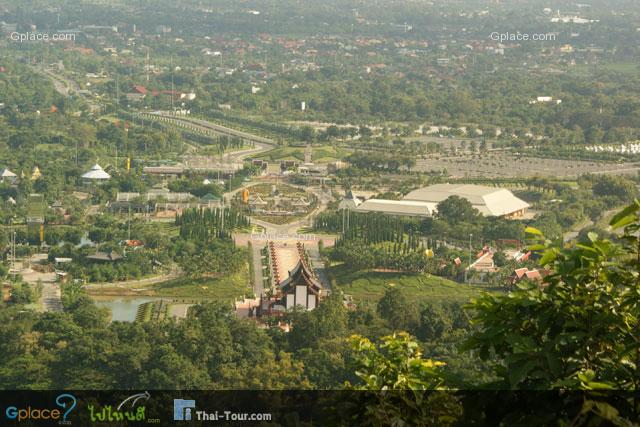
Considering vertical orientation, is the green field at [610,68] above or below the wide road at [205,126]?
below

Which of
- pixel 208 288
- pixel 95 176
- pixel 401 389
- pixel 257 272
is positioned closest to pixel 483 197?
pixel 257 272

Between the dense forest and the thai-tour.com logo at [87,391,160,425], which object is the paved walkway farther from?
the thai-tour.com logo at [87,391,160,425]

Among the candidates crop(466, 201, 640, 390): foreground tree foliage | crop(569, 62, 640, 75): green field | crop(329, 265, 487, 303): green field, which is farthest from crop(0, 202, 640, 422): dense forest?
crop(569, 62, 640, 75): green field

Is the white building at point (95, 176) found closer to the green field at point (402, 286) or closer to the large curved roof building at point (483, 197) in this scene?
the large curved roof building at point (483, 197)

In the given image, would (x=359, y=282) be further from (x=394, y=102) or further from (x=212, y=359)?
(x=394, y=102)

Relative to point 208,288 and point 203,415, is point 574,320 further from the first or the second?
point 208,288

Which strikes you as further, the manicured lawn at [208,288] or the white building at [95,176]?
the white building at [95,176]

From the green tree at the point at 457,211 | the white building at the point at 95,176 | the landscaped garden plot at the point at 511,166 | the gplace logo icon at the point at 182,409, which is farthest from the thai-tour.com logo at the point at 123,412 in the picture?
the landscaped garden plot at the point at 511,166
